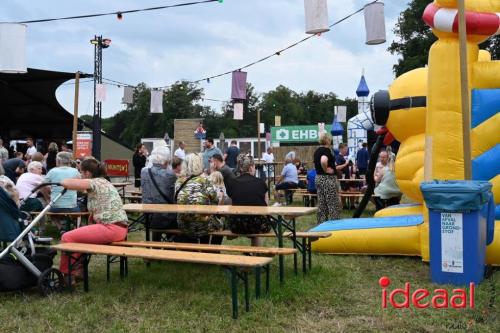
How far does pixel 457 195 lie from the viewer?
4738mm

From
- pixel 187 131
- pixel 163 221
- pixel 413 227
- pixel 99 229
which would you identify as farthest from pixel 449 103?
pixel 187 131

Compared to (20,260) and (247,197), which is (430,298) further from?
(20,260)

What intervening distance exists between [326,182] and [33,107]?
12.1 metres

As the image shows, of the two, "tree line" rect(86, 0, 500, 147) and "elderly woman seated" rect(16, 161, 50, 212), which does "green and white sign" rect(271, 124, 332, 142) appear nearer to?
"tree line" rect(86, 0, 500, 147)

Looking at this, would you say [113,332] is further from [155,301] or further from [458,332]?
[458,332]

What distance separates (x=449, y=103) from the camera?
220 inches

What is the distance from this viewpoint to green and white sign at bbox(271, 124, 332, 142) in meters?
38.8

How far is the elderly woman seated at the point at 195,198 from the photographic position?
562 cm

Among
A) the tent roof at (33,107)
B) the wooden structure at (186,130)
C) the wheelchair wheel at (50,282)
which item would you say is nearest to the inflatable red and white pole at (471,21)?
the wheelchair wheel at (50,282)

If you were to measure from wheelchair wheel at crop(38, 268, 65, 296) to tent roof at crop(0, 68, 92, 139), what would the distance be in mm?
9468

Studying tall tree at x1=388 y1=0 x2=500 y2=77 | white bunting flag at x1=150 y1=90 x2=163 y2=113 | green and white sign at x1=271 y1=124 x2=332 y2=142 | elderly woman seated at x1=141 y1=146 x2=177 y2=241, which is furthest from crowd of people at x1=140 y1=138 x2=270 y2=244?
green and white sign at x1=271 y1=124 x2=332 y2=142

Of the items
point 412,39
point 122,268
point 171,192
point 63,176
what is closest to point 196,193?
point 171,192

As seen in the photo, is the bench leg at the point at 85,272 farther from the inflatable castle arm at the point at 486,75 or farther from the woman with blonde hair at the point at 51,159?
the woman with blonde hair at the point at 51,159

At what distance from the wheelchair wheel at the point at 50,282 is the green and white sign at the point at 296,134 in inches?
1332
